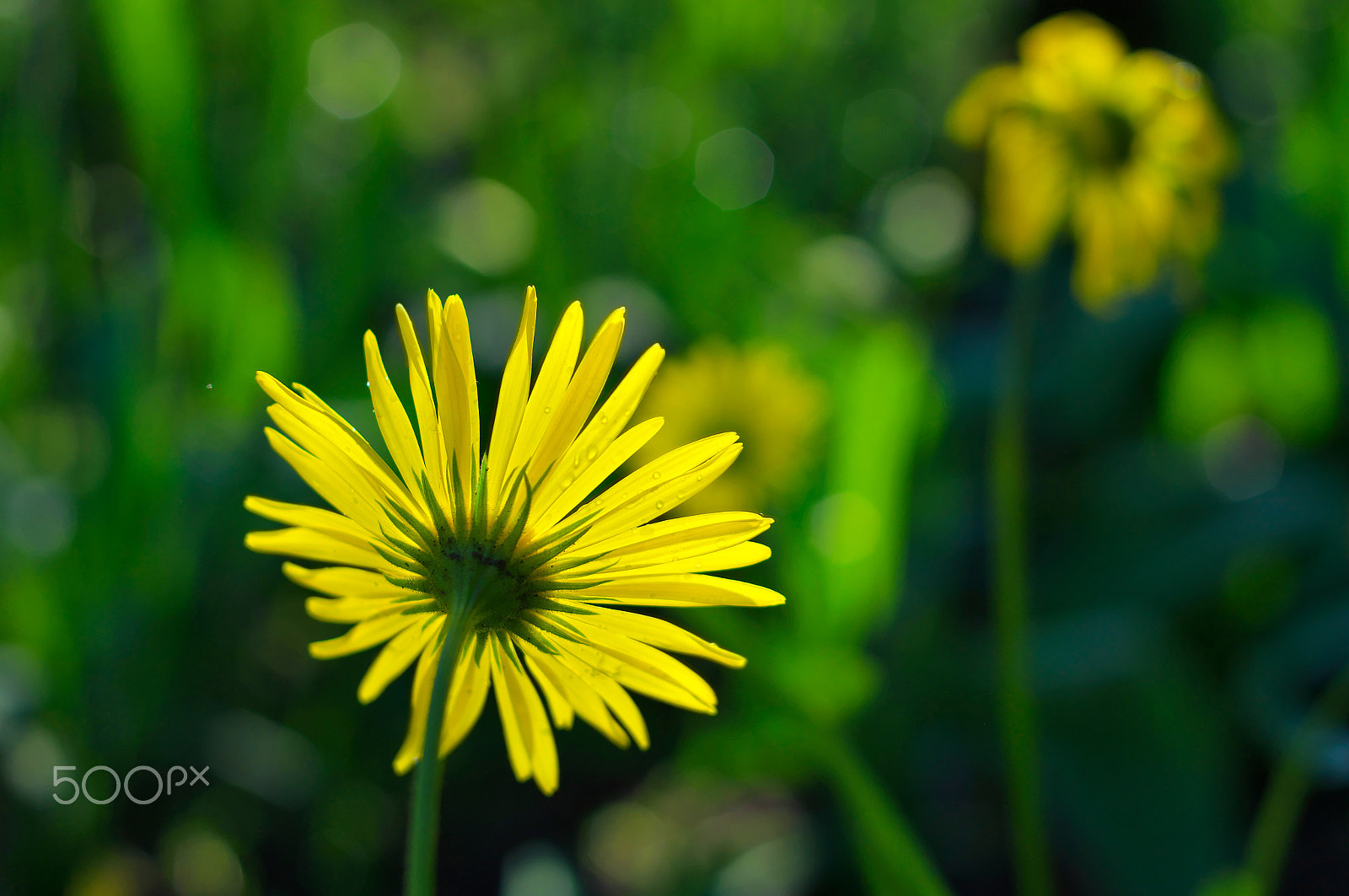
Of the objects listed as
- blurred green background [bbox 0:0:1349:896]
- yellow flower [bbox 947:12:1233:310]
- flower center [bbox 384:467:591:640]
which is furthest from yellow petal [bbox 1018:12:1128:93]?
flower center [bbox 384:467:591:640]

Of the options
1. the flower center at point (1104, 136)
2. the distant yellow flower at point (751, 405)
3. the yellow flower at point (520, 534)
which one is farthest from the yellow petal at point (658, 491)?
the distant yellow flower at point (751, 405)

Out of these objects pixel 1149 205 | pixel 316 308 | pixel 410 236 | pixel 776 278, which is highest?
pixel 1149 205

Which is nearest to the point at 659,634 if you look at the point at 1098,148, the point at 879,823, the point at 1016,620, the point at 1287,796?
the point at 879,823

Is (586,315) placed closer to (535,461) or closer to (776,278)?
(776,278)

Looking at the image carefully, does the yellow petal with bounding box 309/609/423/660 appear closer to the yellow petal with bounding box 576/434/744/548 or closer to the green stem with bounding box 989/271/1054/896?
the yellow petal with bounding box 576/434/744/548

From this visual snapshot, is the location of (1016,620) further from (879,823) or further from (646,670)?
(646,670)

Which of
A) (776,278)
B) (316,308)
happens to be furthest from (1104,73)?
(316,308)
